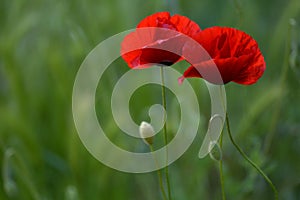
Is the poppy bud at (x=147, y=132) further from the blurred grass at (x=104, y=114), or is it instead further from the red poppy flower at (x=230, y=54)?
the blurred grass at (x=104, y=114)

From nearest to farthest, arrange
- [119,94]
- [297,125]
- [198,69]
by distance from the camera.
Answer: [198,69] < [297,125] < [119,94]

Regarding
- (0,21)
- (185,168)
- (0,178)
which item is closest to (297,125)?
(185,168)

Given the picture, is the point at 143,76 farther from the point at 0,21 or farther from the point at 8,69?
the point at 0,21

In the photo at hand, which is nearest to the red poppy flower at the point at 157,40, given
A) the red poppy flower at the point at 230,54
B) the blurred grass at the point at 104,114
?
the red poppy flower at the point at 230,54

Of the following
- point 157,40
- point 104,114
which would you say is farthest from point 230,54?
point 104,114

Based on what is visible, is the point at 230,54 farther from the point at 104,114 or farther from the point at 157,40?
the point at 104,114

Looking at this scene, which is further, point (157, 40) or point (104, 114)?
point (104, 114)

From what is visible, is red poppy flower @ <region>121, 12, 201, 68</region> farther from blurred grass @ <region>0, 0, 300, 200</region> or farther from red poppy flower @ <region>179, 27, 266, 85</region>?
blurred grass @ <region>0, 0, 300, 200</region>
